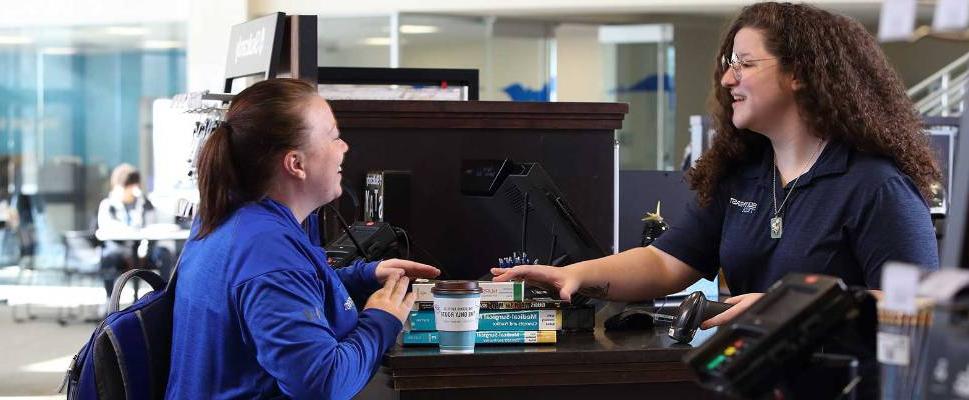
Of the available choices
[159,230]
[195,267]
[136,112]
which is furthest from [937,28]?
[136,112]

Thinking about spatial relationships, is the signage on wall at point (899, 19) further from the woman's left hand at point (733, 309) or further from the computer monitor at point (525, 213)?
the computer monitor at point (525, 213)

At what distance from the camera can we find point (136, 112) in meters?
9.68

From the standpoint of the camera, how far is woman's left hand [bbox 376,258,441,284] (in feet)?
7.18

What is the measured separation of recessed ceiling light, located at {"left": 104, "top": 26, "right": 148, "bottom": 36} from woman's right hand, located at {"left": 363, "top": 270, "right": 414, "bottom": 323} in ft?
27.1

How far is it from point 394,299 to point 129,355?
435 mm

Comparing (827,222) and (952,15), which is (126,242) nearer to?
(827,222)

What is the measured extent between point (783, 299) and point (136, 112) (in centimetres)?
910

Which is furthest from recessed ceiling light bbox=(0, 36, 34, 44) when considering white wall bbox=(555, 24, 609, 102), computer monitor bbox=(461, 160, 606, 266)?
computer monitor bbox=(461, 160, 606, 266)

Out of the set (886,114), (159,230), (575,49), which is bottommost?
(159,230)

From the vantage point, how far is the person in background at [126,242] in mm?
8930

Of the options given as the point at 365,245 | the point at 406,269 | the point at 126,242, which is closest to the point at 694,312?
the point at 406,269

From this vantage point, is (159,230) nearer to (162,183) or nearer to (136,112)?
(136,112)

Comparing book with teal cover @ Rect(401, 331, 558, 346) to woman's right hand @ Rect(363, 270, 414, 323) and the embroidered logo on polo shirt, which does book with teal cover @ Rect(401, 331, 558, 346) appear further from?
the embroidered logo on polo shirt

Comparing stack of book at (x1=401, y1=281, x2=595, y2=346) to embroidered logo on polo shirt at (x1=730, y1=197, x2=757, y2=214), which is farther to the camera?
embroidered logo on polo shirt at (x1=730, y1=197, x2=757, y2=214)
